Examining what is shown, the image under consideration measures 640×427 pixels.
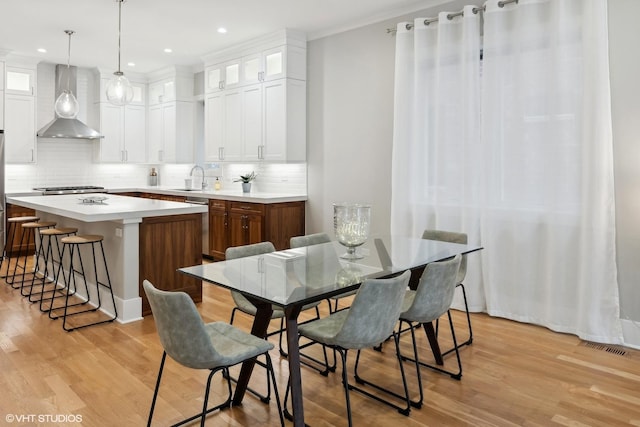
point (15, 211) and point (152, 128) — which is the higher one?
point (152, 128)

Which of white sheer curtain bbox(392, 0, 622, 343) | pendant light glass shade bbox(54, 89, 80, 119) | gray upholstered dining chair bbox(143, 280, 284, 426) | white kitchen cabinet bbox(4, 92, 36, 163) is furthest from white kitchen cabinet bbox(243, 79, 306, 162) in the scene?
gray upholstered dining chair bbox(143, 280, 284, 426)

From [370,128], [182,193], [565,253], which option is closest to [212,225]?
[182,193]

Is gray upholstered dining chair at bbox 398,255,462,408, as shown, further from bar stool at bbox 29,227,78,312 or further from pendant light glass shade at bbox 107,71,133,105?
pendant light glass shade at bbox 107,71,133,105

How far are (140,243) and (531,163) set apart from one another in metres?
3.38

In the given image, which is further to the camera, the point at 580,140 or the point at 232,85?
the point at 232,85

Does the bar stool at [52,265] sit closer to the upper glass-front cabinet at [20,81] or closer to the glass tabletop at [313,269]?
the glass tabletop at [313,269]

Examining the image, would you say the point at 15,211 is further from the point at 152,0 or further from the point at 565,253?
the point at 565,253

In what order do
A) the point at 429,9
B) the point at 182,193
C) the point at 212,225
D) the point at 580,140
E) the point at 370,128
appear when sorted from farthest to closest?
the point at 182,193, the point at 212,225, the point at 370,128, the point at 429,9, the point at 580,140

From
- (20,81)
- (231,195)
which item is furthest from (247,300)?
(20,81)

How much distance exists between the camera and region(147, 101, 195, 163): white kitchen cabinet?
772 centimetres

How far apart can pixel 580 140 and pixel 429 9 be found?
1.95 meters

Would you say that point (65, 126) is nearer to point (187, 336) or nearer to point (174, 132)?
point (174, 132)

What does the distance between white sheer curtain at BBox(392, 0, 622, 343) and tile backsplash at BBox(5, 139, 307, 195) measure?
231 cm

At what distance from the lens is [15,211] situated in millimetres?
6809
